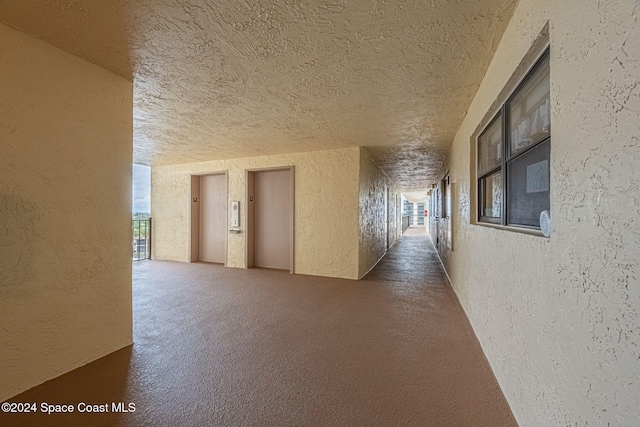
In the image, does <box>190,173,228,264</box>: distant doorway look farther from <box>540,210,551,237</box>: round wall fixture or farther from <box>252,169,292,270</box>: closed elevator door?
<box>540,210,551,237</box>: round wall fixture

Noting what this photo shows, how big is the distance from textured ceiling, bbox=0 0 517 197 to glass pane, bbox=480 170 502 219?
0.79m

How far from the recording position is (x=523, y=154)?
1.43m

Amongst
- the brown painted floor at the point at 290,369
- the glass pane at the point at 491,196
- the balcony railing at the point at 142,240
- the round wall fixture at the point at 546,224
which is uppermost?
the glass pane at the point at 491,196

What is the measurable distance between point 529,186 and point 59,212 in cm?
283

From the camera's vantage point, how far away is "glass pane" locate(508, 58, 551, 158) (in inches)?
46.7

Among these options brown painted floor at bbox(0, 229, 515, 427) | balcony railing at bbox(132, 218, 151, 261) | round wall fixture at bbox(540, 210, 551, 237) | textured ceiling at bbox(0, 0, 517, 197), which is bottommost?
brown painted floor at bbox(0, 229, 515, 427)

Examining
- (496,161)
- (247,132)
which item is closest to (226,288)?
(247,132)

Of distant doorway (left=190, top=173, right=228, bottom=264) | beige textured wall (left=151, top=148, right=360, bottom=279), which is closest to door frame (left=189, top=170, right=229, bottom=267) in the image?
distant doorway (left=190, top=173, right=228, bottom=264)

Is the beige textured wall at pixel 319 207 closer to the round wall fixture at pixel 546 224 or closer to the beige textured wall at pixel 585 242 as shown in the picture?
the beige textured wall at pixel 585 242

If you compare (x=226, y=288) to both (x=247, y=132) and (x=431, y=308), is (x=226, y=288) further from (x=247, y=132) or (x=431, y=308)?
(x=431, y=308)

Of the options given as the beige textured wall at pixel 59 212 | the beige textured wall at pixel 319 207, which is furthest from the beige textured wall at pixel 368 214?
the beige textured wall at pixel 59 212

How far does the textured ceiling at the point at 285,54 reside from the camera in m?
1.37

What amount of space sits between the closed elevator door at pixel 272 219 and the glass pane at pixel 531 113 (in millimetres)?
3809

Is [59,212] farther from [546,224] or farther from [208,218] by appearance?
[208,218]
